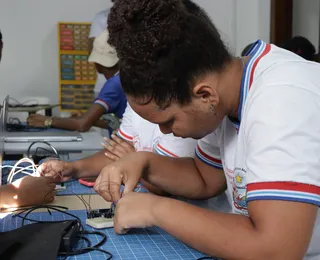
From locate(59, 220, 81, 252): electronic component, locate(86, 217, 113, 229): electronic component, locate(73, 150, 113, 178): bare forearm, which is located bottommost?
locate(73, 150, 113, 178): bare forearm

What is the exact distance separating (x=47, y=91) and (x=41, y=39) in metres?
0.49

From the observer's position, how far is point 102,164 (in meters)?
1.76

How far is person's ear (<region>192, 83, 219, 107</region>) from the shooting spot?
871mm

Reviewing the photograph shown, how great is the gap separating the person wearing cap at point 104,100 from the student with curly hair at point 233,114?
1.75 m

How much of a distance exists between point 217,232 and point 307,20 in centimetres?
409

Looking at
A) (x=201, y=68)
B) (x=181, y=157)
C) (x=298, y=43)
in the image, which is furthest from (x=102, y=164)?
(x=298, y=43)

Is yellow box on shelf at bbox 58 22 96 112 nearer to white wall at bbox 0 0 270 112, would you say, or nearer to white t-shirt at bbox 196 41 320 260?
white wall at bbox 0 0 270 112

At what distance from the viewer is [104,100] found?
9.34 ft

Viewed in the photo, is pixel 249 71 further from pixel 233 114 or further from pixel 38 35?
pixel 38 35

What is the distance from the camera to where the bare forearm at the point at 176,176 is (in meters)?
1.33

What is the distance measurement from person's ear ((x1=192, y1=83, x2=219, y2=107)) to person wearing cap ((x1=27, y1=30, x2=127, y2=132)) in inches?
70.1

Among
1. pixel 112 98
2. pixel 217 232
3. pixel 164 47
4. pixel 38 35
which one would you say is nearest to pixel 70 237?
pixel 217 232

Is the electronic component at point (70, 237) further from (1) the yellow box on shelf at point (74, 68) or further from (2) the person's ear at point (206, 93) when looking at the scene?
(1) the yellow box on shelf at point (74, 68)

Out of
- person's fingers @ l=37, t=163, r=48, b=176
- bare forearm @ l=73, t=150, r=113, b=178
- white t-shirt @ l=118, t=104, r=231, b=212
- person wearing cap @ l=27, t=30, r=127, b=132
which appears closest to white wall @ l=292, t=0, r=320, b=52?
person wearing cap @ l=27, t=30, r=127, b=132
